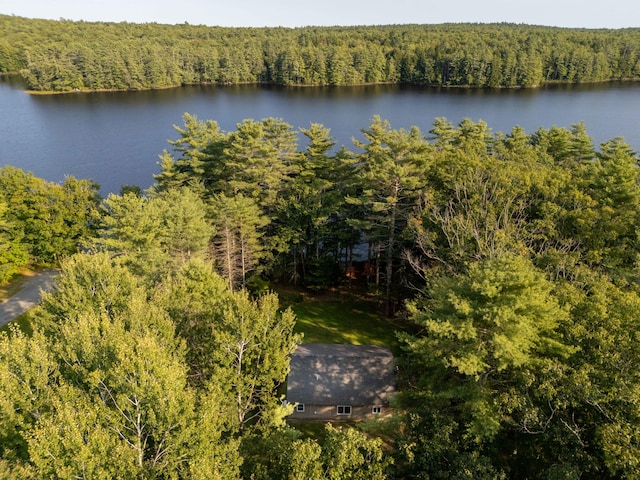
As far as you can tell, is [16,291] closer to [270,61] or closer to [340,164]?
[340,164]

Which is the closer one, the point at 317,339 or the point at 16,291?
the point at 317,339

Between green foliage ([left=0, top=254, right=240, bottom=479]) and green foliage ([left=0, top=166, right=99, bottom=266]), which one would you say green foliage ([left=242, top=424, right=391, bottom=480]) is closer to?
green foliage ([left=0, top=254, right=240, bottom=479])

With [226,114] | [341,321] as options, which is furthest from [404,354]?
[226,114]

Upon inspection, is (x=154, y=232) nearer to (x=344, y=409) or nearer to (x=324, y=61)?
(x=344, y=409)

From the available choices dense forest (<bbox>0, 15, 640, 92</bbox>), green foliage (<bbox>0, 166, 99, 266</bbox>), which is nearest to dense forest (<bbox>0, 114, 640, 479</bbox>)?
green foliage (<bbox>0, 166, 99, 266</bbox>)

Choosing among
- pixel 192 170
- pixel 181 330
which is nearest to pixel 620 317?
pixel 181 330

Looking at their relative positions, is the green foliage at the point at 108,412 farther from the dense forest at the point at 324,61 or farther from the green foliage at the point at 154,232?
the dense forest at the point at 324,61
